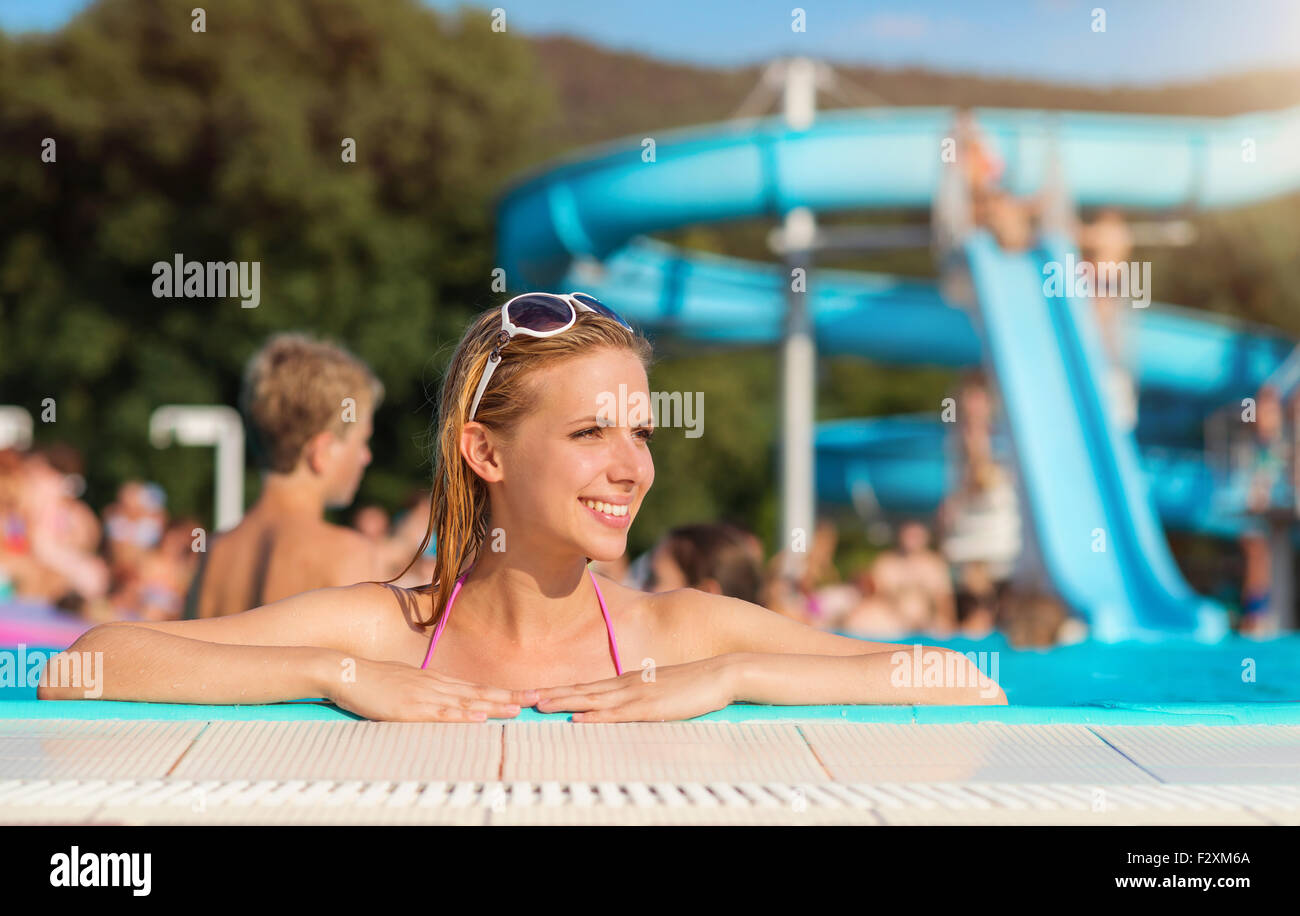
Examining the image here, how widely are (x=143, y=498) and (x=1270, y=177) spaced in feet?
30.0

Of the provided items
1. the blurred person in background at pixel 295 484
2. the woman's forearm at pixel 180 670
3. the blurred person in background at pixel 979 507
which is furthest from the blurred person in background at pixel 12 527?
the blurred person in background at pixel 979 507

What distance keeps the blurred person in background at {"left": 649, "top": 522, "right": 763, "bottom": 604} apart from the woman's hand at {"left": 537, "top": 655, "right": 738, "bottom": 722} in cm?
251

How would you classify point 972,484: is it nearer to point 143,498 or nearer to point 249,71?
point 143,498

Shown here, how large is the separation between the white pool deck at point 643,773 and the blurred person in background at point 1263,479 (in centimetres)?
1093

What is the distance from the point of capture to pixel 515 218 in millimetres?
11578

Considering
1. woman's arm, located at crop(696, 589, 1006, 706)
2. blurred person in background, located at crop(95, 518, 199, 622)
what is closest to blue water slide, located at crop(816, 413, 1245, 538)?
blurred person in background, located at crop(95, 518, 199, 622)

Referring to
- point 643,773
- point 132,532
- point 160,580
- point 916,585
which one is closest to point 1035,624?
point 916,585

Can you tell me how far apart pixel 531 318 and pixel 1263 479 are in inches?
468

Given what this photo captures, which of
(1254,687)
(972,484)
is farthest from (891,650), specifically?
(972,484)

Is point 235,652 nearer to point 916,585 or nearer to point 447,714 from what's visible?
point 447,714

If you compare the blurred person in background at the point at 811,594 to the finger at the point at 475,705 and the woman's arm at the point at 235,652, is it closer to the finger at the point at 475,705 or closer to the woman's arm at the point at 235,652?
the woman's arm at the point at 235,652

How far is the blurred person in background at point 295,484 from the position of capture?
3357 millimetres

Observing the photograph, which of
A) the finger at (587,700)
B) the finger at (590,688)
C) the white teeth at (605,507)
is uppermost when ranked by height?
the white teeth at (605,507)
